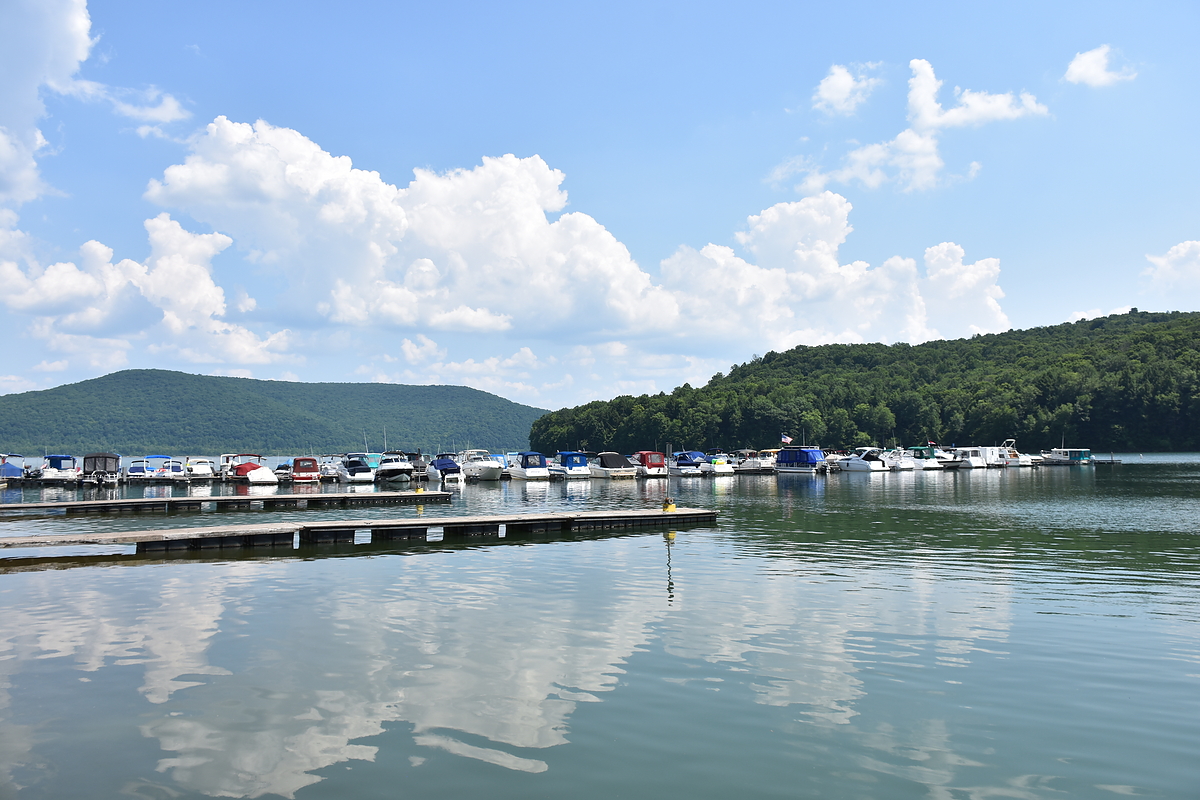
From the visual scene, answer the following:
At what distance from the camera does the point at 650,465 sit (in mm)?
97938

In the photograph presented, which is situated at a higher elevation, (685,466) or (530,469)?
(530,469)

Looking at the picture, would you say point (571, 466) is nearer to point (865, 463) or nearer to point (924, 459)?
point (865, 463)

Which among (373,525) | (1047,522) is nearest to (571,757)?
(373,525)

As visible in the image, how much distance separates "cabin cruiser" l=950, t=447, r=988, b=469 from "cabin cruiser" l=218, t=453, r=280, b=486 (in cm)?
9335

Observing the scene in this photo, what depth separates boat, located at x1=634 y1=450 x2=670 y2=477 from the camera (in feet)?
310

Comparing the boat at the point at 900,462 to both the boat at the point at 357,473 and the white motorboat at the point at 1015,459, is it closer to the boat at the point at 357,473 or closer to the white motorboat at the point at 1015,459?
the white motorboat at the point at 1015,459

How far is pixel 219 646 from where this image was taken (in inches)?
573

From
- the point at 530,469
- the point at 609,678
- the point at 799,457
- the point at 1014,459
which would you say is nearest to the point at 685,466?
the point at 799,457

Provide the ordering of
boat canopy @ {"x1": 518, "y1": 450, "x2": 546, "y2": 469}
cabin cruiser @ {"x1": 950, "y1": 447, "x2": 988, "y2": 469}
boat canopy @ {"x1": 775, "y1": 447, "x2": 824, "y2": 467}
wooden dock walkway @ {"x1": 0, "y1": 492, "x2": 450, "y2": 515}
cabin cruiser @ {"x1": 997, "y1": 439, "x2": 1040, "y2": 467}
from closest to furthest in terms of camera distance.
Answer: wooden dock walkway @ {"x1": 0, "y1": 492, "x2": 450, "y2": 515}, boat canopy @ {"x1": 518, "y1": 450, "x2": 546, "y2": 469}, boat canopy @ {"x1": 775, "y1": 447, "x2": 824, "y2": 467}, cabin cruiser @ {"x1": 950, "y1": 447, "x2": 988, "y2": 469}, cabin cruiser @ {"x1": 997, "y1": 439, "x2": 1040, "y2": 467}

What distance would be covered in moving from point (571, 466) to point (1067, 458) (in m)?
81.6

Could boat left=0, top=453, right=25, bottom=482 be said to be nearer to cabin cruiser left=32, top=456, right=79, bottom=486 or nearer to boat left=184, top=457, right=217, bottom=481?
cabin cruiser left=32, top=456, right=79, bottom=486

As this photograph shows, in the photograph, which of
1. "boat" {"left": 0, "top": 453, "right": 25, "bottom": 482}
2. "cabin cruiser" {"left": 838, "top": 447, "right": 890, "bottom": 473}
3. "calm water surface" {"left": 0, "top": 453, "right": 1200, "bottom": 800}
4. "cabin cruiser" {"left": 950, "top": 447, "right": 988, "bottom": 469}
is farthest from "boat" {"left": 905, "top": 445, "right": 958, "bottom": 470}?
"boat" {"left": 0, "top": 453, "right": 25, "bottom": 482}

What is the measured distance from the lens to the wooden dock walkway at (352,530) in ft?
91.2

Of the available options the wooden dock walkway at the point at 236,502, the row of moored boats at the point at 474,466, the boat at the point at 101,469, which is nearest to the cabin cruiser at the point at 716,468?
the row of moored boats at the point at 474,466
